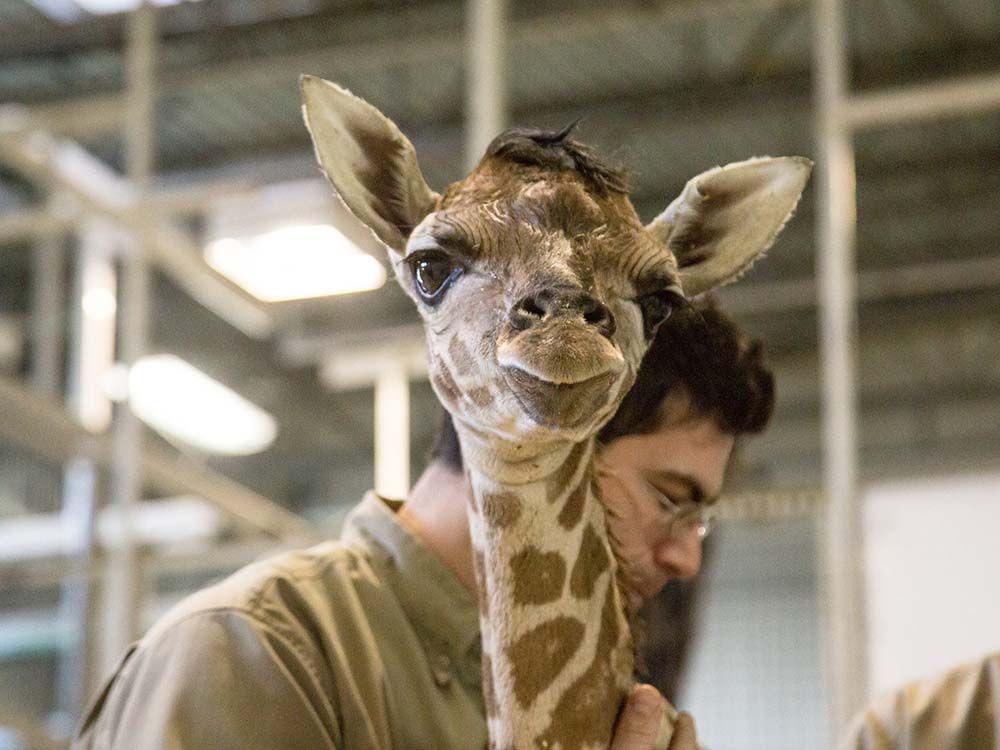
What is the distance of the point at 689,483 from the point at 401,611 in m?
0.49

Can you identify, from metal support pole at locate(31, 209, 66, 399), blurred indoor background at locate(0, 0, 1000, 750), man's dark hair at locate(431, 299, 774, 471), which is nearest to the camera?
man's dark hair at locate(431, 299, 774, 471)

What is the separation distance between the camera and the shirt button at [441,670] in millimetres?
1991

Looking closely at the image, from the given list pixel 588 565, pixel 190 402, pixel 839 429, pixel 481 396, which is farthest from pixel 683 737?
pixel 190 402

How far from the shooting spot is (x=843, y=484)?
12.9ft

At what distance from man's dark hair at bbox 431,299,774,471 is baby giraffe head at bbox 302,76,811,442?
0.24 metres

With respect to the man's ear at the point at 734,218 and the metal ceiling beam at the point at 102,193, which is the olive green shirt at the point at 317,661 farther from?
the metal ceiling beam at the point at 102,193

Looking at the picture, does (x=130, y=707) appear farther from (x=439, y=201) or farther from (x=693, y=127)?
(x=693, y=127)

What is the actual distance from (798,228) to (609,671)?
7601 mm

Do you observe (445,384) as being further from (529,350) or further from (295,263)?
(295,263)

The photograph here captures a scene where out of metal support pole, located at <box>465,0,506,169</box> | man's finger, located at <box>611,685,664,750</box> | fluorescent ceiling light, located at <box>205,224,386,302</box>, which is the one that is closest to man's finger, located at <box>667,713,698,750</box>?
man's finger, located at <box>611,685,664,750</box>

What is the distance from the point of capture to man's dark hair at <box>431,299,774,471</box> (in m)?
2.23

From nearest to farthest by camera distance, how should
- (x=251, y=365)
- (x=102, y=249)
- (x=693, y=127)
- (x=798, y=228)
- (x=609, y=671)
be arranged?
(x=609, y=671), (x=102, y=249), (x=693, y=127), (x=798, y=228), (x=251, y=365)

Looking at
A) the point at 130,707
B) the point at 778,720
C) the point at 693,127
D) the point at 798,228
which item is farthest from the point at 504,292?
the point at 778,720

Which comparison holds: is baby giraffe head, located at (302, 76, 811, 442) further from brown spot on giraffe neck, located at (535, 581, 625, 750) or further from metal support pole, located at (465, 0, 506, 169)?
Answer: metal support pole, located at (465, 0, 506, 169)
